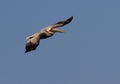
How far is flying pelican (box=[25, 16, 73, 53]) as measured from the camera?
2430 centimetres

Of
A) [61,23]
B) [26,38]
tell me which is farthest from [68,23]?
[26,38]

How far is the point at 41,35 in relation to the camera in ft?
83.3

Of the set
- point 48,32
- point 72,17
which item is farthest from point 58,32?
point 72,17

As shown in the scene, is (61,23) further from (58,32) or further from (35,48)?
(35,48)

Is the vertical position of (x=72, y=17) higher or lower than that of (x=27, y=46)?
higher

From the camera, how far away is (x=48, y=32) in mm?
25375

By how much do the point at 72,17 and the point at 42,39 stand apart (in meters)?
2.96

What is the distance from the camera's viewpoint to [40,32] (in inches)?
1018

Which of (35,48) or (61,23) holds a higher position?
(61,23)

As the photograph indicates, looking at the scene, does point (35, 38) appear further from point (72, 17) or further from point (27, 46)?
point (72, 17)

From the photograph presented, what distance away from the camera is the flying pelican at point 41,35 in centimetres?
2430

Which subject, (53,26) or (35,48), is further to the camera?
(53,26)

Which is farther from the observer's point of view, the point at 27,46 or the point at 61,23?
the point at 61,23

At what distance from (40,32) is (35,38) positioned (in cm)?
88
